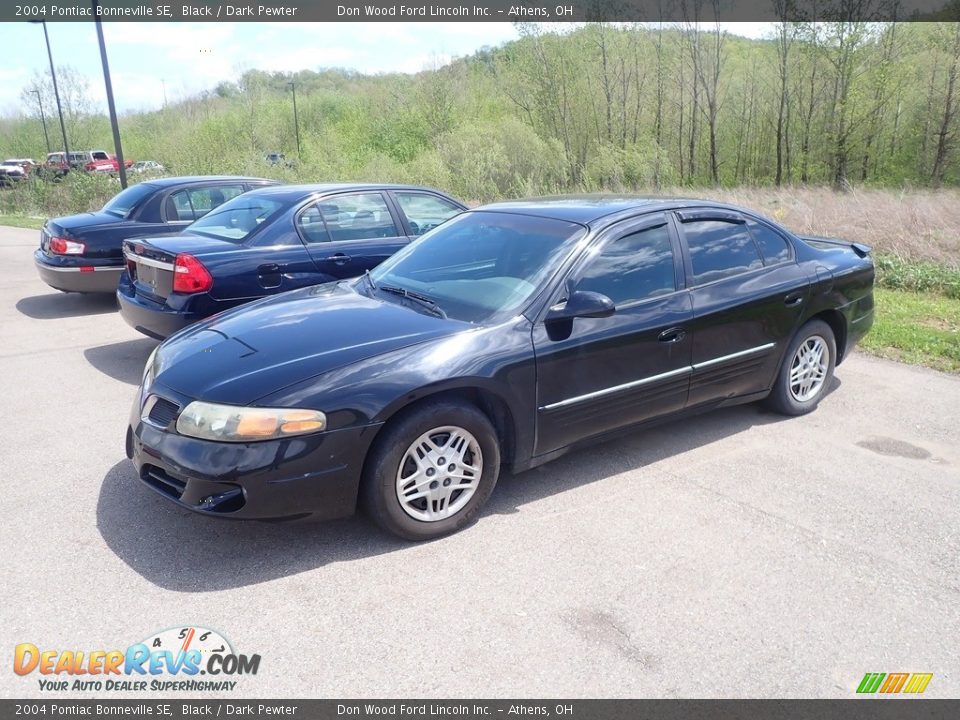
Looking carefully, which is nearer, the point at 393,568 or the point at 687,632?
the point at 687,632

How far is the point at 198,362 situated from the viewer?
3.64 m

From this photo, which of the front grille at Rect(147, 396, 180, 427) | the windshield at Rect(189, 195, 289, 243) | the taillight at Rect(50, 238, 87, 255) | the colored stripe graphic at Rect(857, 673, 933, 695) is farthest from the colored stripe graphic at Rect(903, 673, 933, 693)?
the taillight at Rect(50, 238, 87, 255)

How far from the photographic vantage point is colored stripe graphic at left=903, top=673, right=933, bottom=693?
2.60 metres

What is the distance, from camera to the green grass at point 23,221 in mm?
19359

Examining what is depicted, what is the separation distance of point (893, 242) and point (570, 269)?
885 cm

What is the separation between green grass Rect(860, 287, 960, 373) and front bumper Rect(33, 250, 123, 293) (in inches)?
318

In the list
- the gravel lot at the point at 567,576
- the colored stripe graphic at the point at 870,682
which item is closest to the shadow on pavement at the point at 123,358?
the gravel lot at the point at 567,576

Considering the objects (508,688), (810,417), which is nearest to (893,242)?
(810,417)

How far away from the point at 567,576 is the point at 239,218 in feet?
15.7

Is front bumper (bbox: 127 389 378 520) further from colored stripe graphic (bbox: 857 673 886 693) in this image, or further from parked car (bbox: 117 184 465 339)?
parked car (bbox: 117 184 465 339)

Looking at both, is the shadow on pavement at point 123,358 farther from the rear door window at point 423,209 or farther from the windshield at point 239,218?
the rear door window at point 423,209
